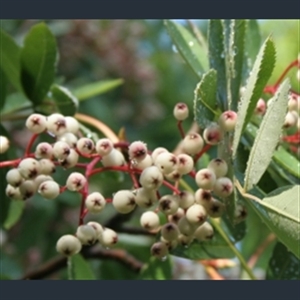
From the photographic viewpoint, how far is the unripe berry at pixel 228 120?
89cm

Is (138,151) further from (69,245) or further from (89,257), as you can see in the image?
(89,257)

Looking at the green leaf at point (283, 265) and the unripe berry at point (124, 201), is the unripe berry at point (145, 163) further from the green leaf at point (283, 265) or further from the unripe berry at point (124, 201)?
the green leaf at point (283, 265)

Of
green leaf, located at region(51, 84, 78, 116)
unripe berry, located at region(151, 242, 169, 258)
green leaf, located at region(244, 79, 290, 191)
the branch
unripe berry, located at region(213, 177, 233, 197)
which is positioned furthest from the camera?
the branch

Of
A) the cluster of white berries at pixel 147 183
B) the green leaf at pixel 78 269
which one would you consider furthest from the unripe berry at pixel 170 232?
the green leaf at pixel 78 269

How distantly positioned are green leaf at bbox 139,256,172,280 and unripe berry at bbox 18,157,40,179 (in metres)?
0.47

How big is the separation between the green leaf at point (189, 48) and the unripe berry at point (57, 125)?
0.78 feet

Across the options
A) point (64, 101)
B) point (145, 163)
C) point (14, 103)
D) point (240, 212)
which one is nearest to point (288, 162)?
point (240, 212)

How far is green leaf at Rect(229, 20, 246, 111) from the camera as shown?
96 cm

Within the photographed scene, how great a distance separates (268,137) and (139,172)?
0.70 feet

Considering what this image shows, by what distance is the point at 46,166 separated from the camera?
942 mm

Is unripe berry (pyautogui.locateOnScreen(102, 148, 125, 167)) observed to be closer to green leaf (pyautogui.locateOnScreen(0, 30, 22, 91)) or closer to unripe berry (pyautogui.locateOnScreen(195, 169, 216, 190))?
unripe berry (pyautogui.locateOnScreen(195, 169, 216, 190))

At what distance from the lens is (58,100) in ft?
4.09

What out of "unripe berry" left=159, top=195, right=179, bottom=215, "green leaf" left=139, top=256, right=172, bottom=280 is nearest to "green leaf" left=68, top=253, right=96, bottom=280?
"green leaf" left=139, top=256, right=172, bottom=280

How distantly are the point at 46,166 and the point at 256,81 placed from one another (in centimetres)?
31
